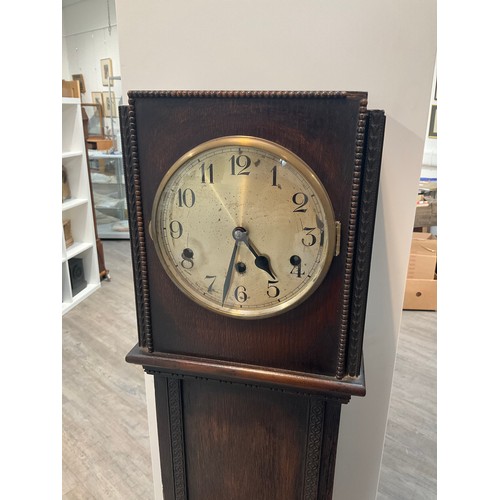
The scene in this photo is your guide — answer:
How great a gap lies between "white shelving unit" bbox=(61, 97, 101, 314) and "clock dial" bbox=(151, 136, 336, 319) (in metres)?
2.10

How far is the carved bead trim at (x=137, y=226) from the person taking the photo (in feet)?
2.04


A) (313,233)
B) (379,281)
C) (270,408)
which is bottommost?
(270,408)

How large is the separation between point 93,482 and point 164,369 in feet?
3.19

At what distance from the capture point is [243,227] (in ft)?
2.01

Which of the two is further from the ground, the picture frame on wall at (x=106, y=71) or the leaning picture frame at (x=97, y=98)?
the picture frame on wall at (x=106, y=71)

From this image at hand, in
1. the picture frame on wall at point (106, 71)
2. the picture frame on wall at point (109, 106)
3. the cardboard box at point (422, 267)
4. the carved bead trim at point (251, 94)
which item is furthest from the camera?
the picture frame on wall at point (109, 106)

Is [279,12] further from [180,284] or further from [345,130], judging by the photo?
[180,284]

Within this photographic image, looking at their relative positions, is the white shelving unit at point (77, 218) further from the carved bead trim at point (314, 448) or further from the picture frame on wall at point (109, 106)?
the carved bead trim at point (314, 448)

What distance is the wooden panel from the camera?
0.73 meters

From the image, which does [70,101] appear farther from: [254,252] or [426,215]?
[254,252]

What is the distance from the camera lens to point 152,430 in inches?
42.1

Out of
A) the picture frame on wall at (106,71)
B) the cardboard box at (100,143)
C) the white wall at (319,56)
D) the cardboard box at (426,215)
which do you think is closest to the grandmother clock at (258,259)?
the white wall at (319,56)

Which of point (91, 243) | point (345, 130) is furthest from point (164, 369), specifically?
point (91, 243)

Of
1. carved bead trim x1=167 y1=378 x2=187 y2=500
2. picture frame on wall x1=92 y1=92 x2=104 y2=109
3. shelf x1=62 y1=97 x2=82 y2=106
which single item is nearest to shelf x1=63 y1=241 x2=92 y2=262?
shelf x1=62 y1=97 x2=82 y2=106
